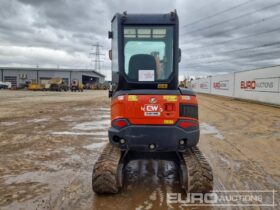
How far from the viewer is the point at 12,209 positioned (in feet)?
13.5

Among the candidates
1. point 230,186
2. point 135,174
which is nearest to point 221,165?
point 230,186

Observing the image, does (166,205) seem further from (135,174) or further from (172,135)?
(135,174)

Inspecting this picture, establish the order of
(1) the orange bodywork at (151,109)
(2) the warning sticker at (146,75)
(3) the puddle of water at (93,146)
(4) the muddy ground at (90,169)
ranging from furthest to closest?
(3) the puddle of water at (93,146) → (2) the warning sticker at (146,75) → (1) the orange bodywork at (151,109) → (4) the muddy ground at (90,169)

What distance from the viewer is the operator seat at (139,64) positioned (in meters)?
4.82

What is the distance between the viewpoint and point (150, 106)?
4562mm

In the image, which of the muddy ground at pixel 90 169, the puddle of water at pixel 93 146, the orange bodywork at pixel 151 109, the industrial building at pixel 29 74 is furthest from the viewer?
the industrial building at pixel 29 74

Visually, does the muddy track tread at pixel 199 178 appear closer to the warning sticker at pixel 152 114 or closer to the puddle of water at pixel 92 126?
the warning sticker at pixel 152 114

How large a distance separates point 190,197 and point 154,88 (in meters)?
1.82

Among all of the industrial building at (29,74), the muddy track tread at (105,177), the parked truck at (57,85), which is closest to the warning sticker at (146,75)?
the muddy track tread at (105,177)

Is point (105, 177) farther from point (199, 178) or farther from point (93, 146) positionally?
point (93, 146)

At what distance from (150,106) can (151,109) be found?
0.16 feet

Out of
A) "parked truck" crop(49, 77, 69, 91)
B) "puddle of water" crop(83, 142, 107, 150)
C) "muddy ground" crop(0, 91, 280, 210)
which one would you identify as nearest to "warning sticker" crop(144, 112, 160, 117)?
"muddy ground" crop(0, 91, 280, 210)

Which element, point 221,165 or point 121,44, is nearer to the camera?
point 121,44

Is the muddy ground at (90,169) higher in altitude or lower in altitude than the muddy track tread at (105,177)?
lower
